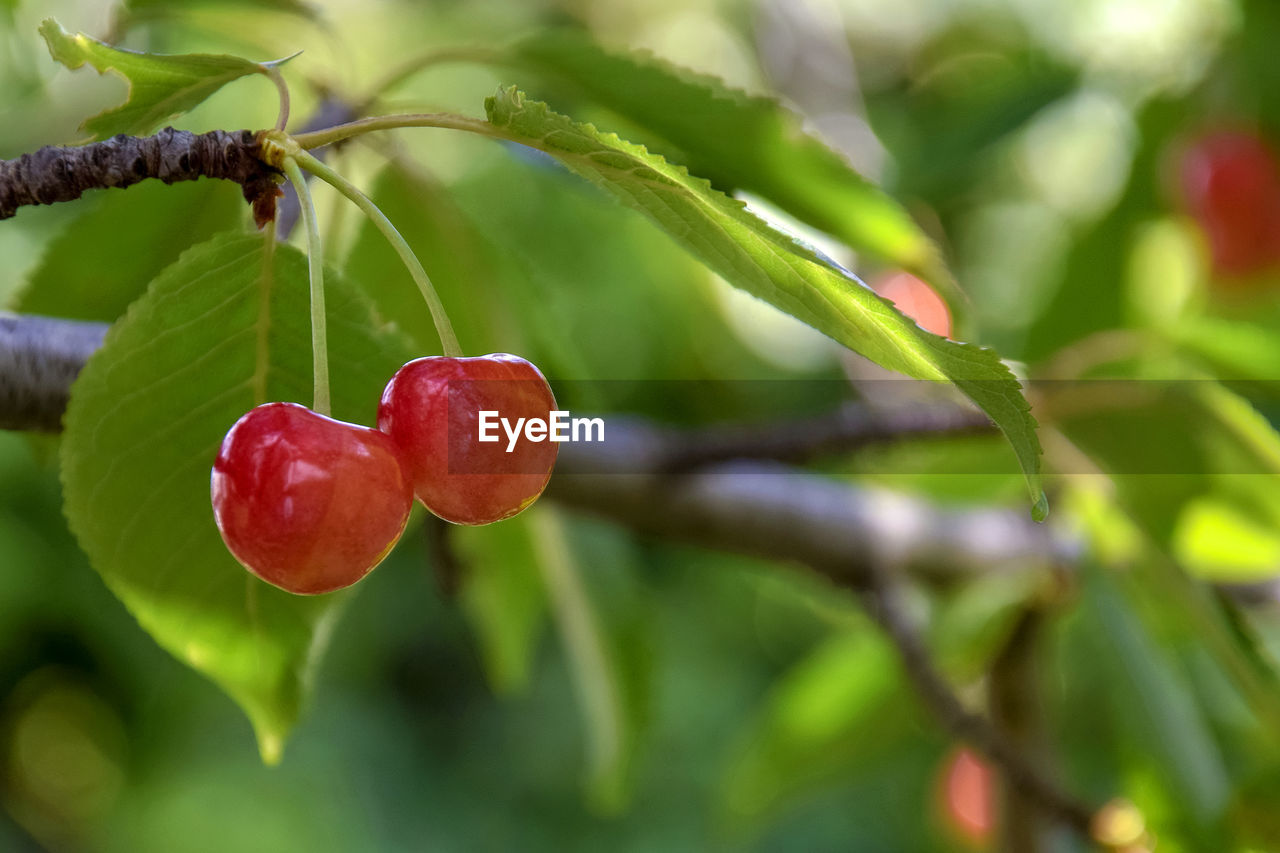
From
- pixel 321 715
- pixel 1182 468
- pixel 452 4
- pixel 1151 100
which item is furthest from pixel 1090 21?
pixel 321 715

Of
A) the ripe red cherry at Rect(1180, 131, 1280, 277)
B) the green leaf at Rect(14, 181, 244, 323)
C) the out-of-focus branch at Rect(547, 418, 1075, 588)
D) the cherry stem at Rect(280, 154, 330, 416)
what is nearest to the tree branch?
the out-of-focus branch at Rect(547, 418, 1075, 588)

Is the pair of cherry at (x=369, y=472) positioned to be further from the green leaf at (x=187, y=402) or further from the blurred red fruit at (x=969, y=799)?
the blurred red fruit at (x=969, y=799)

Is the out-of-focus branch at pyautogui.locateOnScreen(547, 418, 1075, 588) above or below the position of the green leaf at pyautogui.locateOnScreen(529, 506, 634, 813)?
above

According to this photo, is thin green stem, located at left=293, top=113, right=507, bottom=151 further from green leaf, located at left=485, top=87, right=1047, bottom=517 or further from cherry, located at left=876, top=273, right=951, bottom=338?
cherry, located at left=876, top=273, right=951, bottom=338

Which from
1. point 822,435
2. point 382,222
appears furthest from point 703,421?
point 382,222

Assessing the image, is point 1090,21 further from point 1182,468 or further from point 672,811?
point 672,811
